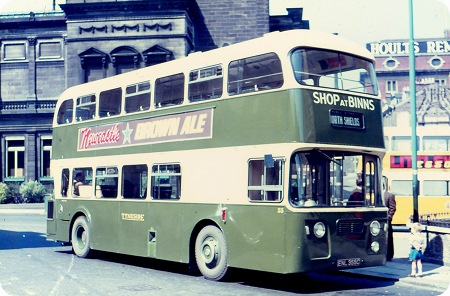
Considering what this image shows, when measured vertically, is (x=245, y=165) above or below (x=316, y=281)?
above

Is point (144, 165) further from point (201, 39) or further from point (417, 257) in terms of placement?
point (201, 39)

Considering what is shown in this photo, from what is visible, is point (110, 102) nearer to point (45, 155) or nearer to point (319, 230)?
point (319, 230)

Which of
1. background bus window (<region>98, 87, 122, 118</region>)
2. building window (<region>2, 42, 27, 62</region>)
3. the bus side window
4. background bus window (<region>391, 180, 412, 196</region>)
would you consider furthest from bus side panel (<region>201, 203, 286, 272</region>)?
building window (<region>2, 42, 27, 62</region>)

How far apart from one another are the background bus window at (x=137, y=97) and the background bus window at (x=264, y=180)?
3.88 m

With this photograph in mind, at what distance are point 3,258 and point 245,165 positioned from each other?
762 centimetres

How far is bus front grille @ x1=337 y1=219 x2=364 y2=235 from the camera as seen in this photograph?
1095 centimetres

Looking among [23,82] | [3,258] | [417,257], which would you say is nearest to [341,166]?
[417,257]

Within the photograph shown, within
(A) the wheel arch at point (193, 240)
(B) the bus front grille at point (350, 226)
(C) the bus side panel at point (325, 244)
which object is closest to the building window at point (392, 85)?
(A) the wheel arch at point (193, 240)

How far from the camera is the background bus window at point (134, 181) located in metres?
14.2

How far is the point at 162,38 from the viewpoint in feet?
141

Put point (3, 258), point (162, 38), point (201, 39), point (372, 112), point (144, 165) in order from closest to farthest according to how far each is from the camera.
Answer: point (372, 112) → point (144, 165) → point (3, 258) → point (162, 38) → point (201, 39)

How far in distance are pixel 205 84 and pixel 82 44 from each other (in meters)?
32.9

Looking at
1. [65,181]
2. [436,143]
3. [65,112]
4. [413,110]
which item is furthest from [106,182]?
[436,143]

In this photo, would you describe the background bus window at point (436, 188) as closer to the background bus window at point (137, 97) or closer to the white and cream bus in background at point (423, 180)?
the white and cream bus in background at point (423, 180)
